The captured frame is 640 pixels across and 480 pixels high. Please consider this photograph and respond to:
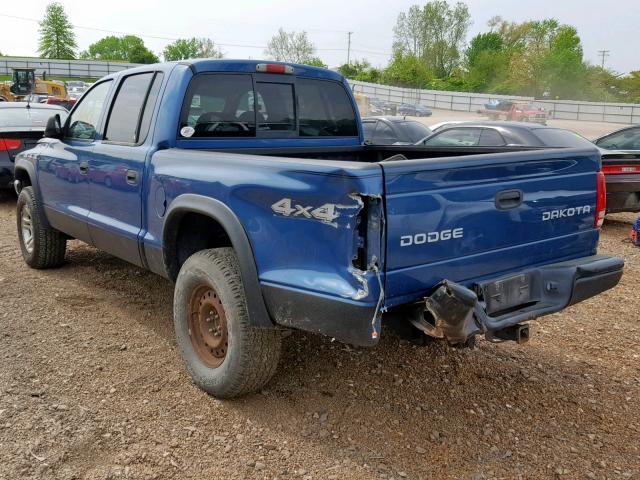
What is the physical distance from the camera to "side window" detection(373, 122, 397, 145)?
38.2ft

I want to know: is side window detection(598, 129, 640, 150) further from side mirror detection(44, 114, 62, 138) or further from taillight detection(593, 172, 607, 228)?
side mirror detection(44, 114, 62, 138)

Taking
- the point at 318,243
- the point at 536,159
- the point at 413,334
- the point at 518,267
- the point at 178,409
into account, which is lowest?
the point at 178,409

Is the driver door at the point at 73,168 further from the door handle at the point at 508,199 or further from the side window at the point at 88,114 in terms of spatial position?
the door handle at the point at 508,199

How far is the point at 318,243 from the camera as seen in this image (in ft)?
9.07

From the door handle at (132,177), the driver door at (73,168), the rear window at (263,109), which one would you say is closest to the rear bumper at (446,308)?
the door handle at (132,177)

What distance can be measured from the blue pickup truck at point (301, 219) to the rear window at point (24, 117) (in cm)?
556

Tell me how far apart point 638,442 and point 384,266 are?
1.72m

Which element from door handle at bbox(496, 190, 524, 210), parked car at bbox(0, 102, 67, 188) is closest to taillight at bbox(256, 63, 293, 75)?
door handle at bbox(496, 190, 524, 210)

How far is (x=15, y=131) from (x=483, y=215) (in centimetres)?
802

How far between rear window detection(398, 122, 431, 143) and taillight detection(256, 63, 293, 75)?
24.2 feet

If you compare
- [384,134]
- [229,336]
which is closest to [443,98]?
[384,134]

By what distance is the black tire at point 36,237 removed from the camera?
18.7 ft

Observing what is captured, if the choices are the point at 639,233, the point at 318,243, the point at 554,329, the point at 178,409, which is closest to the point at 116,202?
the point at 178,409

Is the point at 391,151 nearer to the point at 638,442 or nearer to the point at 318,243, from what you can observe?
the point at 318,243
